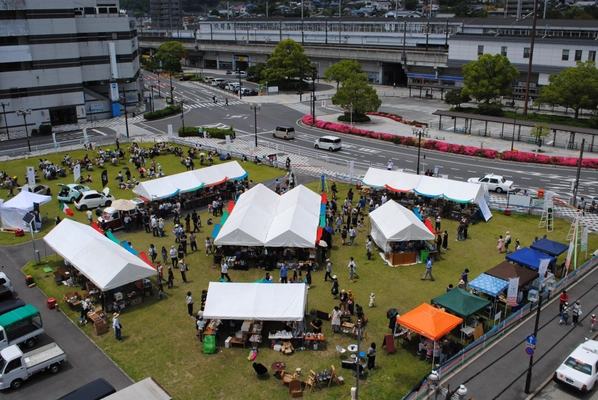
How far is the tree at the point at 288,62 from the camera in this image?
281 feet

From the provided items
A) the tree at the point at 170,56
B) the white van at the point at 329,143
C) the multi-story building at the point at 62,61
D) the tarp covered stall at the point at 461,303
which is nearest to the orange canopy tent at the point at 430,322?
the tarp covered stall at the point at 461,303

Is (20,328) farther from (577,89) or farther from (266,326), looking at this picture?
(577,89)

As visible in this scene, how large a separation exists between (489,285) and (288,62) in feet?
225

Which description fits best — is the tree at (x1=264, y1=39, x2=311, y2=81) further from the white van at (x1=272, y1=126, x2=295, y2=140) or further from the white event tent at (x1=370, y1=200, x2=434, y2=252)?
the white event tent at (x1=370, y1=200, x2=434, y2=252)

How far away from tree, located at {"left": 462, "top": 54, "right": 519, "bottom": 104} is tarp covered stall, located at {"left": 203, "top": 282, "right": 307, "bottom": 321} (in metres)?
51.5

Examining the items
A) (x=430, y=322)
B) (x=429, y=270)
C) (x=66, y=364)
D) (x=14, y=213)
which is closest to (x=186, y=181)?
(x=14, y=213)

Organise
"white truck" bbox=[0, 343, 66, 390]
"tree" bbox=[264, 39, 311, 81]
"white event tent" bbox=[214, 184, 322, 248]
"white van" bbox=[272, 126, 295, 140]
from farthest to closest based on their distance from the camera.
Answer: "tree" bbox=[264, 39, 311, 81], "white van" bbox=[272, 126, 295, 140], "white event tent" bbox=[214, 184, 322, 248], "white truck" bbox=[0, 343, 66, 390]

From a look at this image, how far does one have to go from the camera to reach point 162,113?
68.3 m

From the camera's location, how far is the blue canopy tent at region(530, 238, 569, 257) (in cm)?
2634

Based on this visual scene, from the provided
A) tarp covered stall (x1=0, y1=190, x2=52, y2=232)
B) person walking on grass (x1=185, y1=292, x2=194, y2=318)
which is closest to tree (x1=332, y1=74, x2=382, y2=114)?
tarp covered stall (x1=0, y1=190, x2=52, y2=232)

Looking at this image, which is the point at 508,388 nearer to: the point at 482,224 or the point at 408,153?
the point at 482,224

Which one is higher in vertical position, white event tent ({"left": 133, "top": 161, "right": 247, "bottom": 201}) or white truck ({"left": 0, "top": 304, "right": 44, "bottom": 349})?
white event tent ({"left": 133, "top": 161, "right": 247, "bottom": 201})

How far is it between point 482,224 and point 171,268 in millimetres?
19207

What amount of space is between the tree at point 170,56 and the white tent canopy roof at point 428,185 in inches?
3172
